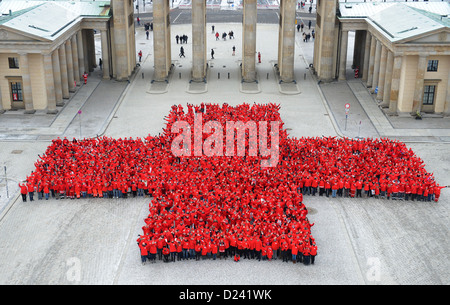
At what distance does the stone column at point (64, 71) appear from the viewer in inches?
2213

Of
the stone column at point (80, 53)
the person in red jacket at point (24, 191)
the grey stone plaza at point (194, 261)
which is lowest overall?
the grey stone plaza at point (194, 261)

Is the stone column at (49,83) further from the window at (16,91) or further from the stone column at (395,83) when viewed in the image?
the stone column at (395,83)

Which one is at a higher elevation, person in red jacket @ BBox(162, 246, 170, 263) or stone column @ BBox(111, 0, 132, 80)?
stone column @ BBox(111, 0, 132, 80)

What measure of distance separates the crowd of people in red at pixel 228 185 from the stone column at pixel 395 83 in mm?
11326

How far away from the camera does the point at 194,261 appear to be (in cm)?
3234

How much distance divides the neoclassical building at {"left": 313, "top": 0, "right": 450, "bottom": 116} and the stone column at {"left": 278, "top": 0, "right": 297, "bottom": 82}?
3047mm

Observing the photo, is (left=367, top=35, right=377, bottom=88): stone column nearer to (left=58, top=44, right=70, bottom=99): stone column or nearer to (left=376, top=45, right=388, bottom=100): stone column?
(left=376, top=45, right=388, bottom=100): stone column

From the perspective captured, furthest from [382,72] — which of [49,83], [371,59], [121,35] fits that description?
[49,83]

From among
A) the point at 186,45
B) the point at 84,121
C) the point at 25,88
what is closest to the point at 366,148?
the point at 84,121

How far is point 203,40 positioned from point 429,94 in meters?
23.5

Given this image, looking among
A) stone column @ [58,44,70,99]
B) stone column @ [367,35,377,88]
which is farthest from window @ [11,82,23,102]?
stone column @ [367,35,377,88]

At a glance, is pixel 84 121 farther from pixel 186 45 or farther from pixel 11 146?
pixel 186 45

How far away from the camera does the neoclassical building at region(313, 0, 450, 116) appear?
5122cm

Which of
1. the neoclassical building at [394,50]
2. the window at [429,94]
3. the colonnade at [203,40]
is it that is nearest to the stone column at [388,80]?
the neoclassical building at [394,50]
